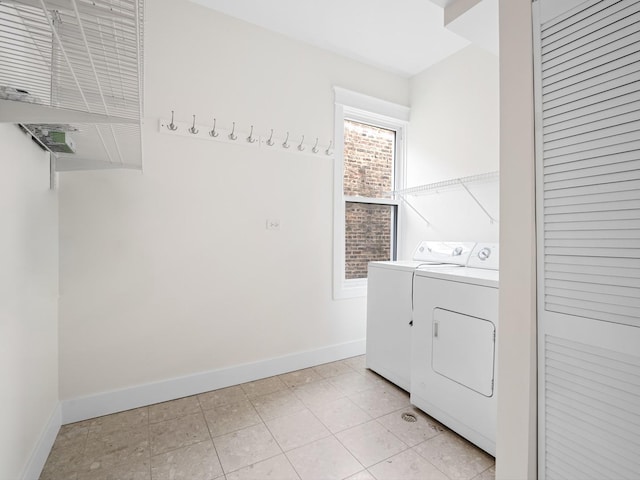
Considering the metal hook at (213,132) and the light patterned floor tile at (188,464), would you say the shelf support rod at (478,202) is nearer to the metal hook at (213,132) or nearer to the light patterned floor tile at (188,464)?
the metal hook at (213,132)

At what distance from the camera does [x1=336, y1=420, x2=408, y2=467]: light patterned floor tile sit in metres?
1.70

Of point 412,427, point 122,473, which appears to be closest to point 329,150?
point 412,427

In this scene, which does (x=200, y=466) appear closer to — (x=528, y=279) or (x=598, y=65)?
(x=528, y=279)

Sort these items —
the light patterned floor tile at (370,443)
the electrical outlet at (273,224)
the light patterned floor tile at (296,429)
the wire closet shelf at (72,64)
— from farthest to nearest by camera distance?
1. the electrical outlet at (273,224)
2. the light patterned floor tile at (296,429)
3. the light patterned floor tile at (370,443)
4. the wire closet shelf at (72,64)

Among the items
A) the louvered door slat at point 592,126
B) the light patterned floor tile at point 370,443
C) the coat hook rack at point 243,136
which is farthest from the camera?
the coat hook rack at point 243,136

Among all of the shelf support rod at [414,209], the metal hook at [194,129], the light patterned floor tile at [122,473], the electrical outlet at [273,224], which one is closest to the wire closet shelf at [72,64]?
the metal hook at [194,129]

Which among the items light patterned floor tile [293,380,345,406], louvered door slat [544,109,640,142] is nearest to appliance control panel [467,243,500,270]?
louvered door slat [544,109,640,142]

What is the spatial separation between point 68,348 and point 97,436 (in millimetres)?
571

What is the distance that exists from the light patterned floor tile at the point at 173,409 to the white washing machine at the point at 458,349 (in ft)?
5.09

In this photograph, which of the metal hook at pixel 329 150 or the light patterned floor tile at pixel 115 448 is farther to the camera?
the metal hook at pixel 329 150

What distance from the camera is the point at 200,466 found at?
1.62 m

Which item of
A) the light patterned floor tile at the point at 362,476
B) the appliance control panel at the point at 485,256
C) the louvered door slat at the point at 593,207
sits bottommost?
the light patterned floor tile at the point at 362,476

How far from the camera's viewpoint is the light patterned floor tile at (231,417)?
1.94 m

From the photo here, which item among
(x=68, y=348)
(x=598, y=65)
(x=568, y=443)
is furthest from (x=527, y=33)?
(x=68, y=348)
